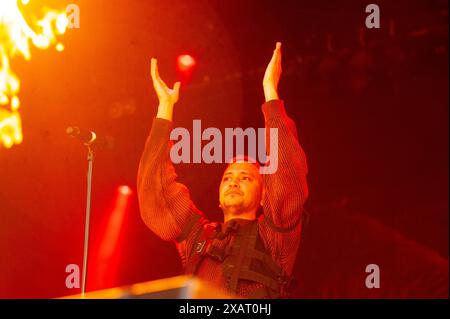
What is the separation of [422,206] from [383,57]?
73 centimetres

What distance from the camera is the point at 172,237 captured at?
9.50 feet

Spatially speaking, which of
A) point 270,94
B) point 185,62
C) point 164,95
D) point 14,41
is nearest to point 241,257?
point 270,94

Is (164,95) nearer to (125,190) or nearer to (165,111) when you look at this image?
(165,111)

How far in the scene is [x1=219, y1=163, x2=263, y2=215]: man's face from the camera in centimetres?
282

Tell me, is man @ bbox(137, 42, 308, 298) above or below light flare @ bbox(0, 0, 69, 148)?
below

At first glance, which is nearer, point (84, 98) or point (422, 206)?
point (422, 206)

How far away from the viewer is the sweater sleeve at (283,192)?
2.76 m

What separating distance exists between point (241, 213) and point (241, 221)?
→ 0.04 m

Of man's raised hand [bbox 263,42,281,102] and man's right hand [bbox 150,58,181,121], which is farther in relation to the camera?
man's right hand [bbox 150,58,181,121]

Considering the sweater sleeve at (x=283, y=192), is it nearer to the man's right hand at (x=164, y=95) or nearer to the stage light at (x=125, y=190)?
the man's right hand at (x=164, y=95)

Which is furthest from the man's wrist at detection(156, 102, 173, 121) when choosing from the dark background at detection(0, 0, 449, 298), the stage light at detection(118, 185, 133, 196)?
the stage light at detection(118, 185, 133, 196)

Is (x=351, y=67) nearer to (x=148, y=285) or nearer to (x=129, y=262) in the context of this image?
(x=129, y=262)

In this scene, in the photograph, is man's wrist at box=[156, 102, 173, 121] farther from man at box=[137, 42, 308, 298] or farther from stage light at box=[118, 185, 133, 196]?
stage light at box=[118, 185, 133, 196]
